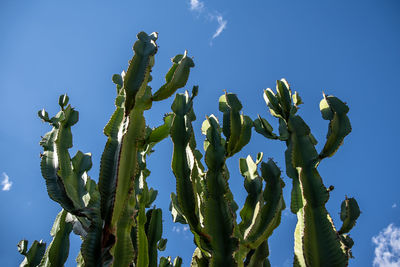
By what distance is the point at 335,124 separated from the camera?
2023 mm

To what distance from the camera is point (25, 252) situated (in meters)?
2.92

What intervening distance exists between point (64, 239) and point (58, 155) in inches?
25.6

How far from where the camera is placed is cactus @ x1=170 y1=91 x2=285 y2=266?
5.91ft

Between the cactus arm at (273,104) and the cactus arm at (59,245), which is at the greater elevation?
the cactus arm at (273,104)

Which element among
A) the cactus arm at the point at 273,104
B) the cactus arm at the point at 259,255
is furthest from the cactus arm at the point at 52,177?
the cactus arm at the point at 273,104

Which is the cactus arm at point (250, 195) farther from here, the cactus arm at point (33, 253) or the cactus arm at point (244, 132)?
the cactus arm at point (33, 253)

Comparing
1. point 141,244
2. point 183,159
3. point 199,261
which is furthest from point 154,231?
point 183,159

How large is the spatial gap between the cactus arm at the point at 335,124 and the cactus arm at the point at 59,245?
65.3 inches

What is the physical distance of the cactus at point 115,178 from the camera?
1.75 m

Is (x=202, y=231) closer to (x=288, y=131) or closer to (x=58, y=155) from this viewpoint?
(x=288, y=131)

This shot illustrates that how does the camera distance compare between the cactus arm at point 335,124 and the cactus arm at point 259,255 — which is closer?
the cactus arm at point 335,124

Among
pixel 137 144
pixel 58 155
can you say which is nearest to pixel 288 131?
pixel 137 144

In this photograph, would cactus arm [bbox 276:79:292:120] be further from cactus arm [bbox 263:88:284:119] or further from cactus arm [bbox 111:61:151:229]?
cactus arm [bbox 111:61:151:229]

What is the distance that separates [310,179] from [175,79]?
0.97 m
